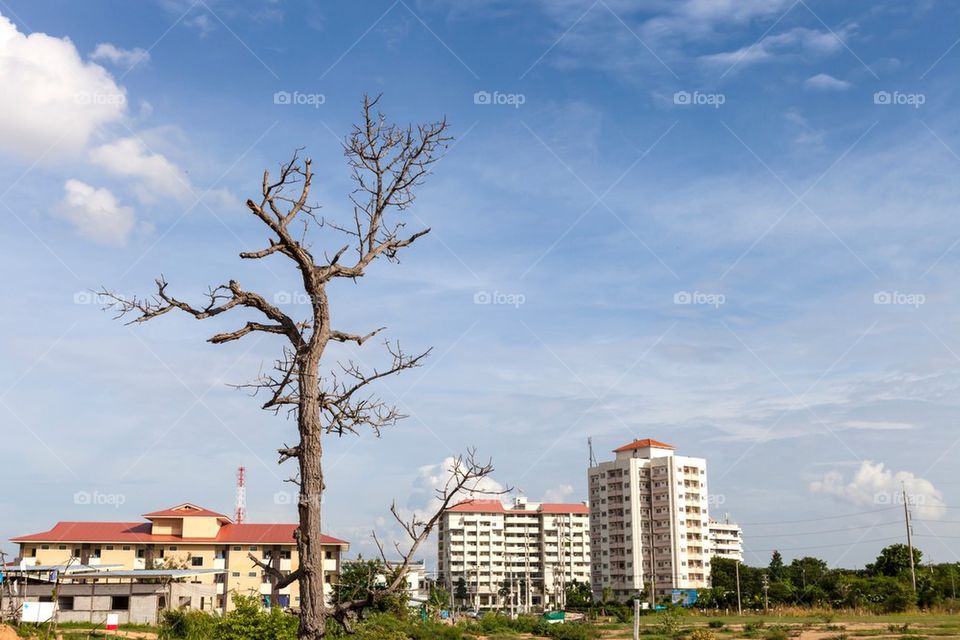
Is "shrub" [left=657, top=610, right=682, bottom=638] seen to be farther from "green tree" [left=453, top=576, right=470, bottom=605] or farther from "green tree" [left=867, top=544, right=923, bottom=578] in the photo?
"green tree" [left=453, top=576, right=470, bottom=605]

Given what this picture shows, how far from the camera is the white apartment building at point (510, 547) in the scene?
11612cm

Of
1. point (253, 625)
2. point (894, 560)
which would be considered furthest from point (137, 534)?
point (894, 560)

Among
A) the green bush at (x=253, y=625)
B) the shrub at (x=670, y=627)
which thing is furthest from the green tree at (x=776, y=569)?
the green bush at (x=253, y=625)

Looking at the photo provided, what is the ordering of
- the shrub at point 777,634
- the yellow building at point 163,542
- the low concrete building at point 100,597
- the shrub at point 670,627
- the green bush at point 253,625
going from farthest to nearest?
the yellow building at point 163,542
the shrub at point 670,627
the low concrete building at point 100,597
the shrub at point 777,634
the green bush at point 253,625

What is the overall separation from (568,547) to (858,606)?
206 feet

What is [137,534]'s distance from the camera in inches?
2400

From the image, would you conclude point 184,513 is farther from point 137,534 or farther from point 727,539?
point 727,539

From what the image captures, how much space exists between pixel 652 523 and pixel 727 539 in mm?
51005

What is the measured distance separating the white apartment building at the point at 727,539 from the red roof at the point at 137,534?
92.0 m

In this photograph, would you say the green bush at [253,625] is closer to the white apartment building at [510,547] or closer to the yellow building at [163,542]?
the yellow building at [163,542]

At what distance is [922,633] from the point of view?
33.6 m

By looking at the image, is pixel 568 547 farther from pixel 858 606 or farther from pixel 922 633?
→ pixel 922 633

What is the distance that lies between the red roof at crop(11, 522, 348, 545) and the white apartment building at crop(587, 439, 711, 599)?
43.6m

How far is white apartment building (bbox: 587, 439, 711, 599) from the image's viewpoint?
302 feet
